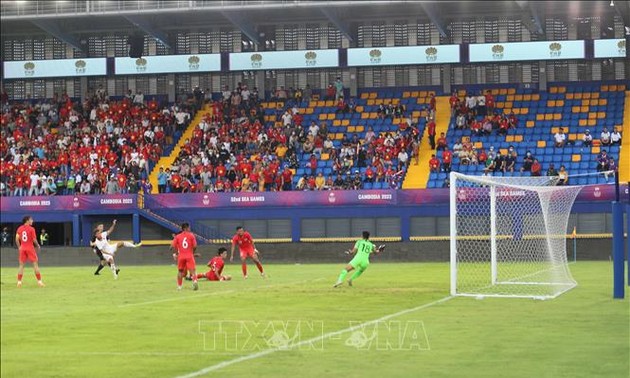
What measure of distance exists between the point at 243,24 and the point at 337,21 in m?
5.08

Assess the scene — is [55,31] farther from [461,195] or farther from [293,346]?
[293,346]

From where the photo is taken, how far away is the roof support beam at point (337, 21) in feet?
198

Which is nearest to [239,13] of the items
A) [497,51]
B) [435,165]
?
[497,51]

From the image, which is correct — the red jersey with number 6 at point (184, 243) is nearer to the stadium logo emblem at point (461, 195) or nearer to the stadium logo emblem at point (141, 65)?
the stadium logo emblem at point (461, 195)

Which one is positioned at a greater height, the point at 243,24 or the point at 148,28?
the point at 243,24

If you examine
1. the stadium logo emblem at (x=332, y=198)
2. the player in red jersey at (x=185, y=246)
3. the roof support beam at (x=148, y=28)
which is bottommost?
the player in red jersey at (x=185, y=246)

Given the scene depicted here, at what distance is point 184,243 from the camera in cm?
2969

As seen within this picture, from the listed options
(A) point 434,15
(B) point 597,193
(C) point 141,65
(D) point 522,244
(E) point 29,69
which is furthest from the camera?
(E) point 29,69

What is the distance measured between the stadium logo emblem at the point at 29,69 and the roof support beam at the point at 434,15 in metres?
22.4

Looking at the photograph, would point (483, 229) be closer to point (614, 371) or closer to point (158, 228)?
point (158, 228)

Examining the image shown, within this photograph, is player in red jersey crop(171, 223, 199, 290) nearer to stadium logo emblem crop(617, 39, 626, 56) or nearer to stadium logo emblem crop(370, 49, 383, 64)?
stadium logo emblem crop(370, 49, 383, 64)

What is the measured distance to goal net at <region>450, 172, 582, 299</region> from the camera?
29672 mm

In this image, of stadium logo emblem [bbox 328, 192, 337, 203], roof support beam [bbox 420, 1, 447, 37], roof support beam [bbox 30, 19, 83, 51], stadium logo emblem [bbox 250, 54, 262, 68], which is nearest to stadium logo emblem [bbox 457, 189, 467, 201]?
stadium logo emblem [bbox 328, 192, 337, 203]

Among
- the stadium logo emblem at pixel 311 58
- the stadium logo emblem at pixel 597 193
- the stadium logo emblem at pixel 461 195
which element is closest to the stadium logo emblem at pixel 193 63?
the stadium logo emblem at pixel 311 58
